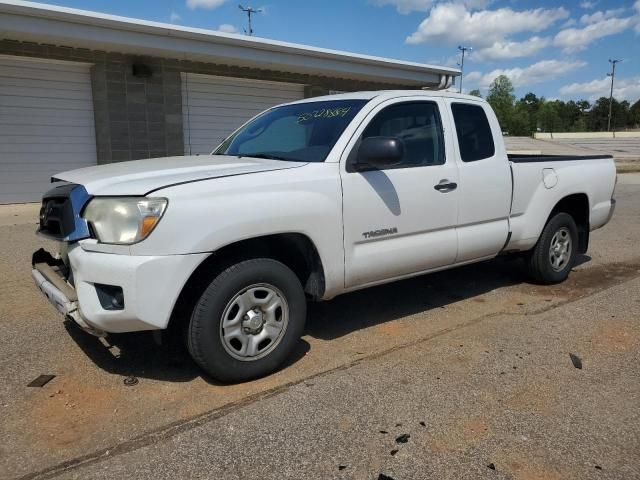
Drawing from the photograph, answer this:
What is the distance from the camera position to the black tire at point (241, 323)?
3.16 metres

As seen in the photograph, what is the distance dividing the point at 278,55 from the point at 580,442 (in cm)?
1172

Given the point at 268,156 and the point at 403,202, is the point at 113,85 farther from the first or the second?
the point at 403,202

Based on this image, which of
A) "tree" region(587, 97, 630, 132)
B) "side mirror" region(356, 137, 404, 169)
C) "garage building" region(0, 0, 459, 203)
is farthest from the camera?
"tree" region(587, 97, 630, 132)

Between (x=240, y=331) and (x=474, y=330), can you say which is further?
(x=474, y=330)

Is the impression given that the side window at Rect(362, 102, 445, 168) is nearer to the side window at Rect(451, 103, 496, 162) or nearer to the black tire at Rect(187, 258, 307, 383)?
the side window at Rect(451, 103, 496, 162)

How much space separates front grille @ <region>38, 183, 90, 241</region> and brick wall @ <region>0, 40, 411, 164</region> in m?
8.81

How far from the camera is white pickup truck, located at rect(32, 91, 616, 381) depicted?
3039 mm

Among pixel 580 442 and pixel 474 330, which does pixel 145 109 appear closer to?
pixel 474 330

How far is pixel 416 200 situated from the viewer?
4.12 meters

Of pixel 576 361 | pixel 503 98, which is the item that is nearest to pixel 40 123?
pixel 576 361

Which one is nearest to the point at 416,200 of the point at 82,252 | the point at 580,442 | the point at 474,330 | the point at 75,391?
the point at 474,330

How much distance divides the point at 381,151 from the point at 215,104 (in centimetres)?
1066

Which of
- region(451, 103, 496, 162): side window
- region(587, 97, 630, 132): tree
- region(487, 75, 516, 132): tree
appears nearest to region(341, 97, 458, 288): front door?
region(451, 103, 496, 162): side window

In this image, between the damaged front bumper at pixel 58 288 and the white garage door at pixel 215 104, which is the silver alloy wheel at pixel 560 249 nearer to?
the damaged front bumper at pixel 58 288
